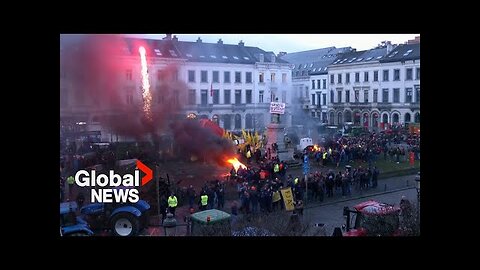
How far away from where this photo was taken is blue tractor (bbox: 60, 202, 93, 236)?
34.7 feet

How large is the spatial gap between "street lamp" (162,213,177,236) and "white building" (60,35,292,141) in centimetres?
370

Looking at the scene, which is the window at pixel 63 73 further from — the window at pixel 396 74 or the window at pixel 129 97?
the window at pixel 396 74

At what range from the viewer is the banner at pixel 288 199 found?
43.3 feet

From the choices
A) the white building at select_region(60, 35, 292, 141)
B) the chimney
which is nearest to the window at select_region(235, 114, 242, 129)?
the white building at select_region(60, 35, 292, 141)

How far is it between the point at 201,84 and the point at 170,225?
5273 mm

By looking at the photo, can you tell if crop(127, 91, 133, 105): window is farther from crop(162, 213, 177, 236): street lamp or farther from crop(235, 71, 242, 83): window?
crop(162, 213, 177, 236): street lamp

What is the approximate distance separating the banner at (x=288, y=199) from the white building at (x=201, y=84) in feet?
12.7

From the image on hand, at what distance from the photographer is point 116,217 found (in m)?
11.1

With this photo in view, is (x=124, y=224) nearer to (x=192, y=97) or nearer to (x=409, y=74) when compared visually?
(x=192, y=97)

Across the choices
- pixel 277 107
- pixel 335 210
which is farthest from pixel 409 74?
Result: pixel 277 107

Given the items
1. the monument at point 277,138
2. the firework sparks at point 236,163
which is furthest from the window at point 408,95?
the monument at point 277,138

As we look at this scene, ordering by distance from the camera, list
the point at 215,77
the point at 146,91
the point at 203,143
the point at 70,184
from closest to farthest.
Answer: the point at 70,184 → the point at 146,91 → the point at 215,77 → the point at 203,143
